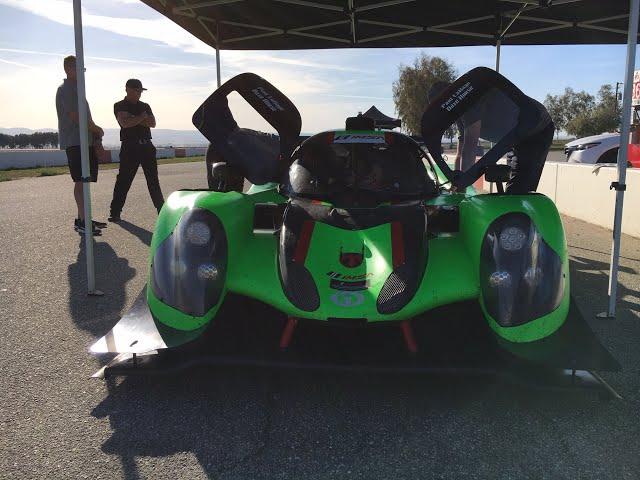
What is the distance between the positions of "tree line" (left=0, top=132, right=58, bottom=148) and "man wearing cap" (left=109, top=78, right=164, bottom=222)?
47.7m

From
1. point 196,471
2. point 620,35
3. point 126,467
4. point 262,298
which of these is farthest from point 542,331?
point 620,35

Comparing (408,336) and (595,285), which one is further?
(595,285)

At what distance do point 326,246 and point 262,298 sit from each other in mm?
431

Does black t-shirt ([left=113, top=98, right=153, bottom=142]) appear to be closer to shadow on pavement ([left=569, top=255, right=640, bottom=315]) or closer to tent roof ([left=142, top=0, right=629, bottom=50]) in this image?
tent roof ([left=142, top=0, right=629, bottom=50])

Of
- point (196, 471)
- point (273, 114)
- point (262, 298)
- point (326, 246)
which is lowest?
point (196, 471)

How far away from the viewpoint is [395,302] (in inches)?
103

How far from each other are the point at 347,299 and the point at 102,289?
288cm

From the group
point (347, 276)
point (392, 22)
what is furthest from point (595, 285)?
point (392, 22)

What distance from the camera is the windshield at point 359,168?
11.6ft

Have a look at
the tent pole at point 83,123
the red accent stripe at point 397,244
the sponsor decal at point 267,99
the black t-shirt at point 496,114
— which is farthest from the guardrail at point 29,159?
the red accent stripe at point 397,244

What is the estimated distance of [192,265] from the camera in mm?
2791

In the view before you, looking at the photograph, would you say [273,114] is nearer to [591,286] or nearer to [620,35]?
[591,286]

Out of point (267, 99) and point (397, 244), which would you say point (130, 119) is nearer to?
point (267, 99)

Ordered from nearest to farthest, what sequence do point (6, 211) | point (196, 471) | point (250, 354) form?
point (196, 471) < point (250, 354) < point (6, 211)
